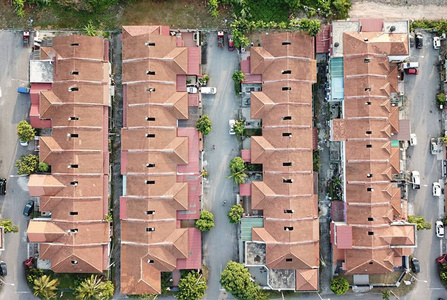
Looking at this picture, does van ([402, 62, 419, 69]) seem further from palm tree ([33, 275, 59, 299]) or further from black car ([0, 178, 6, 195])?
black car ([0, 178, 6, 195])

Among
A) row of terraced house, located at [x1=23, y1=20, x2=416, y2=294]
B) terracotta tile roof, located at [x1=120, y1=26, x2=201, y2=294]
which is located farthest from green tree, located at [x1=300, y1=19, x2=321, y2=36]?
terracotta tile roof, located at [x1=120, y1=26, x2=201, y2=294]

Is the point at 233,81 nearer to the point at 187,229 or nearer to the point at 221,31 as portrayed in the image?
the point at 221,31

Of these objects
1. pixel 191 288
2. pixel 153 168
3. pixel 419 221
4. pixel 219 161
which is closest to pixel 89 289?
pixel 191 288

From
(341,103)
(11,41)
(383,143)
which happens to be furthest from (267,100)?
(11,41)

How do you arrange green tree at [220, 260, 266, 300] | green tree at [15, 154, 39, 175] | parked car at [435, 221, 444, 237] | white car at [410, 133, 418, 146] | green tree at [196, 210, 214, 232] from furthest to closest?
white car at [410, 133, 418, 146] < parked car at [435, 221, 444, 237] < green tree at [15, 154, 39, 175] < green tree at [196, 210, 214, 232] < green tree at [220, 260, 266, 300]

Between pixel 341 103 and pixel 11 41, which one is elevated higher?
pixel 11 41

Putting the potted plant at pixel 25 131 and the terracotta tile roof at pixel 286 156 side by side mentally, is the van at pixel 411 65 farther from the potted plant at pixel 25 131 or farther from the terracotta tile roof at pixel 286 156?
the potted plant at pixel 25 131

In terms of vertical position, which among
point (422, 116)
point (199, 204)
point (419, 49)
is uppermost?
point (419, 49)
